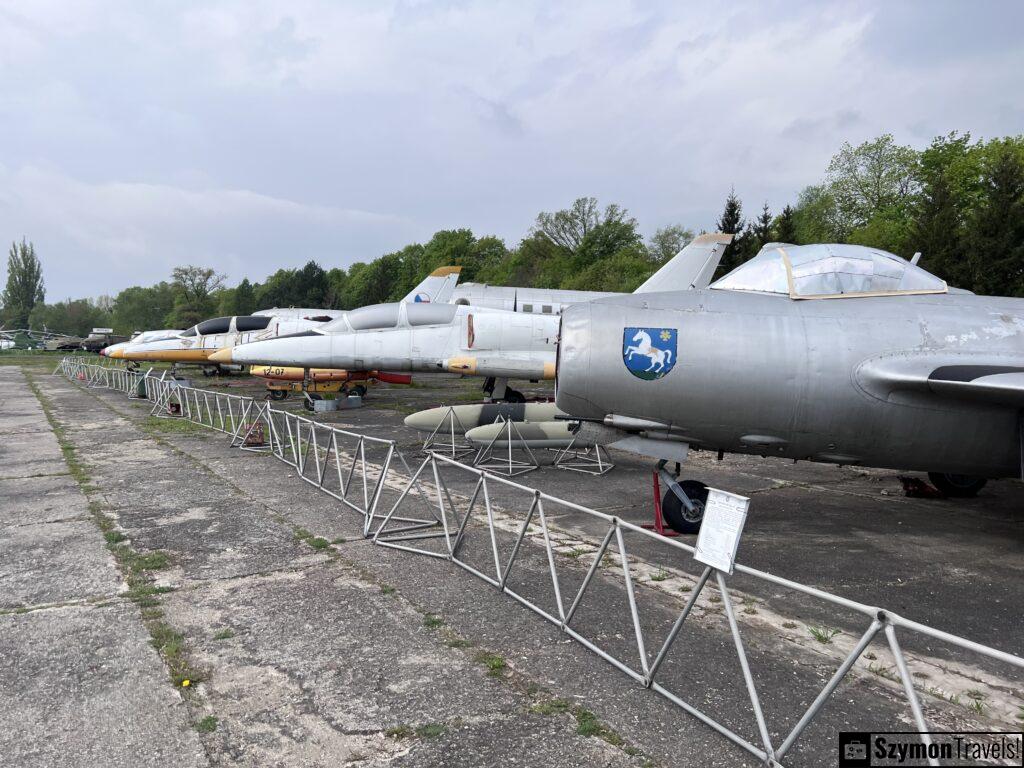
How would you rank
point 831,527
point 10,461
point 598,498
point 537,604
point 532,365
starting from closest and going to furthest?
point 537,604 < point 831,527 < point 598,498 < point 10,461 < point 532,365

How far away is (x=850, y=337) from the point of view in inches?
260

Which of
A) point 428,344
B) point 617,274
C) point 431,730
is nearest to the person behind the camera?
point 431,730

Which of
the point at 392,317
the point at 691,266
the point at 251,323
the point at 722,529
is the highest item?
the point at 691,266

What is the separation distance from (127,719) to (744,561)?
580cm

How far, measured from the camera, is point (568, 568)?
6.50 meters

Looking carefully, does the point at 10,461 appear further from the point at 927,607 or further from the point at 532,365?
the point at 927,607

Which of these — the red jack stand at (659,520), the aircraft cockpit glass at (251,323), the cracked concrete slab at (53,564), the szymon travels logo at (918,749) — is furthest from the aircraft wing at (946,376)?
the aircraft cockpit glass at (251,323)

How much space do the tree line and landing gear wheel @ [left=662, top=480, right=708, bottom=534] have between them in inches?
1115

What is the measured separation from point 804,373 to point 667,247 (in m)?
67.3

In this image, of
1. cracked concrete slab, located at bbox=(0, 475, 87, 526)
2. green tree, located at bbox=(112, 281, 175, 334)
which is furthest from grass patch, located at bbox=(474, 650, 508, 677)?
green tree, located at bbox=(112, 281, 175, 334)

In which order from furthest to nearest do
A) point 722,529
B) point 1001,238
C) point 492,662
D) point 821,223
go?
point 821,223
point 1001,238
point 492,662
point 722,529

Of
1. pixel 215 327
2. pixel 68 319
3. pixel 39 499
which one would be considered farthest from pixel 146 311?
pixel 39 499

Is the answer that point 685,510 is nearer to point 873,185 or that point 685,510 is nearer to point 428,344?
point 428,344

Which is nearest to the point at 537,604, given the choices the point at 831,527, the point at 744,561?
the point at 744,561
